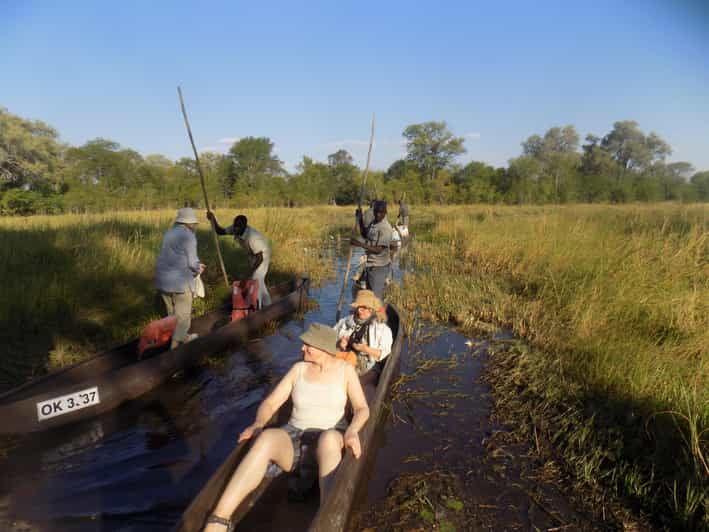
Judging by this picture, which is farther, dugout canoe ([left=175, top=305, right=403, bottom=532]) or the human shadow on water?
the human shadow on water

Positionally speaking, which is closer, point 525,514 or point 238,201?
point 525,514

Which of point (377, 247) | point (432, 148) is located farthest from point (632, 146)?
point (377, 247)

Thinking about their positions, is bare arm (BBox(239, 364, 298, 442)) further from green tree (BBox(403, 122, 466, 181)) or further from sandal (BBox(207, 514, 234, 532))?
green tree (BBox(403, 122, 466, 181))

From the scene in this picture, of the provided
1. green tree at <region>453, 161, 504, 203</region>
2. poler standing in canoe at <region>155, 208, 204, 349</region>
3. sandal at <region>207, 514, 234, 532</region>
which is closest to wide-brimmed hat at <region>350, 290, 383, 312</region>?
poler standing in canoe at <region>155, 208, 204, 349</region>

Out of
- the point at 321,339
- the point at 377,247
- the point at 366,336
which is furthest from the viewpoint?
the point at 377,247

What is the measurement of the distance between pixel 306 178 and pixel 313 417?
52.5 metres

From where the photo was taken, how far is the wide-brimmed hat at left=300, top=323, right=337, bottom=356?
3.41 m

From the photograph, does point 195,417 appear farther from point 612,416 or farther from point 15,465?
point 612,416

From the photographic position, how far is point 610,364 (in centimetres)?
504

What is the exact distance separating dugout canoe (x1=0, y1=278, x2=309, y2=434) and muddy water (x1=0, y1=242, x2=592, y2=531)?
0.19 m

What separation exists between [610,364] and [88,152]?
201 feet

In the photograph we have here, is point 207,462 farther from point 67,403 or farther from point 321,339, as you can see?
point 321,339

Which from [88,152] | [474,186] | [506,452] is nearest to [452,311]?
[506,452]

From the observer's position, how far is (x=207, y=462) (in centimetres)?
434
